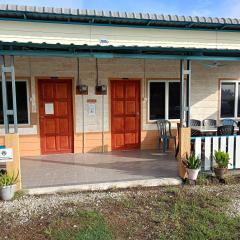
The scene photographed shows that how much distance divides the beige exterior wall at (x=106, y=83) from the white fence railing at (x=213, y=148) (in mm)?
2688

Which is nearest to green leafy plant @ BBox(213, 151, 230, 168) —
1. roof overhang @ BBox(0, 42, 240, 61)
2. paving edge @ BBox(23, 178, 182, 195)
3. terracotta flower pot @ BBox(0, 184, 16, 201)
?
paving edge @ BBox(23, 178, 182, 195)

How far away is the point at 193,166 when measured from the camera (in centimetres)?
607

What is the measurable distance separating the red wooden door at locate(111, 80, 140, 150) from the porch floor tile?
1.85ft

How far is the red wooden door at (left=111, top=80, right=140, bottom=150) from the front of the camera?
8.93 m

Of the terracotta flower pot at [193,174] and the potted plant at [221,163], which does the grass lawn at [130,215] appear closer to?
the terracotta flower pot at [193,174]

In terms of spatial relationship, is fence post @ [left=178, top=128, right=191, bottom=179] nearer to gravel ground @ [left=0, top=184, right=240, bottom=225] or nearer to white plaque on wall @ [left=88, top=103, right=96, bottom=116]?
gravel ground @ [left=0, top=184, right=240, bottom=225]

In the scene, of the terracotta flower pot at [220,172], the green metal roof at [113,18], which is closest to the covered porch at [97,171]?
the terracotta flower pot at [220,172]

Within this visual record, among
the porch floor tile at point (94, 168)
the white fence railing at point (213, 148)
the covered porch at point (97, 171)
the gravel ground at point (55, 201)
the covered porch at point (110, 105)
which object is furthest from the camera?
the white fence railing at point (213, 148)

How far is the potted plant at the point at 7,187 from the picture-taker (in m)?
5.29

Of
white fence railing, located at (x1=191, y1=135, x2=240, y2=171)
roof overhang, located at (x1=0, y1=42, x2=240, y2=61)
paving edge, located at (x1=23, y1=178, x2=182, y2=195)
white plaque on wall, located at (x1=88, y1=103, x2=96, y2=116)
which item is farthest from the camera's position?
white plaque on wall, located at (x1=88, y1=103, x2=96, y2=116)

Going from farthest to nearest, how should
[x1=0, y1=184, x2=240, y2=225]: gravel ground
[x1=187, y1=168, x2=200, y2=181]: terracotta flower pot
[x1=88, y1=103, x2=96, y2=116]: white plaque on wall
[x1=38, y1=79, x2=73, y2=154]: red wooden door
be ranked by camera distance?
[x1=88, y1=103, x2=96, y2=116]: white plaque on wall < [x1=38, y1=79, x2=73, y2=154]: red wooden door < [x1=187, y1=168, x2=200, y2=181]: terracotta flower pot < [x1=0, y1=184, x2=240, y2=225]: gravel ground

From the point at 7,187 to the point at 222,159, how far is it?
4.46m

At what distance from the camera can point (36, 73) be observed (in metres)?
8.24

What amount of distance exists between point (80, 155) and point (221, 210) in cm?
461
